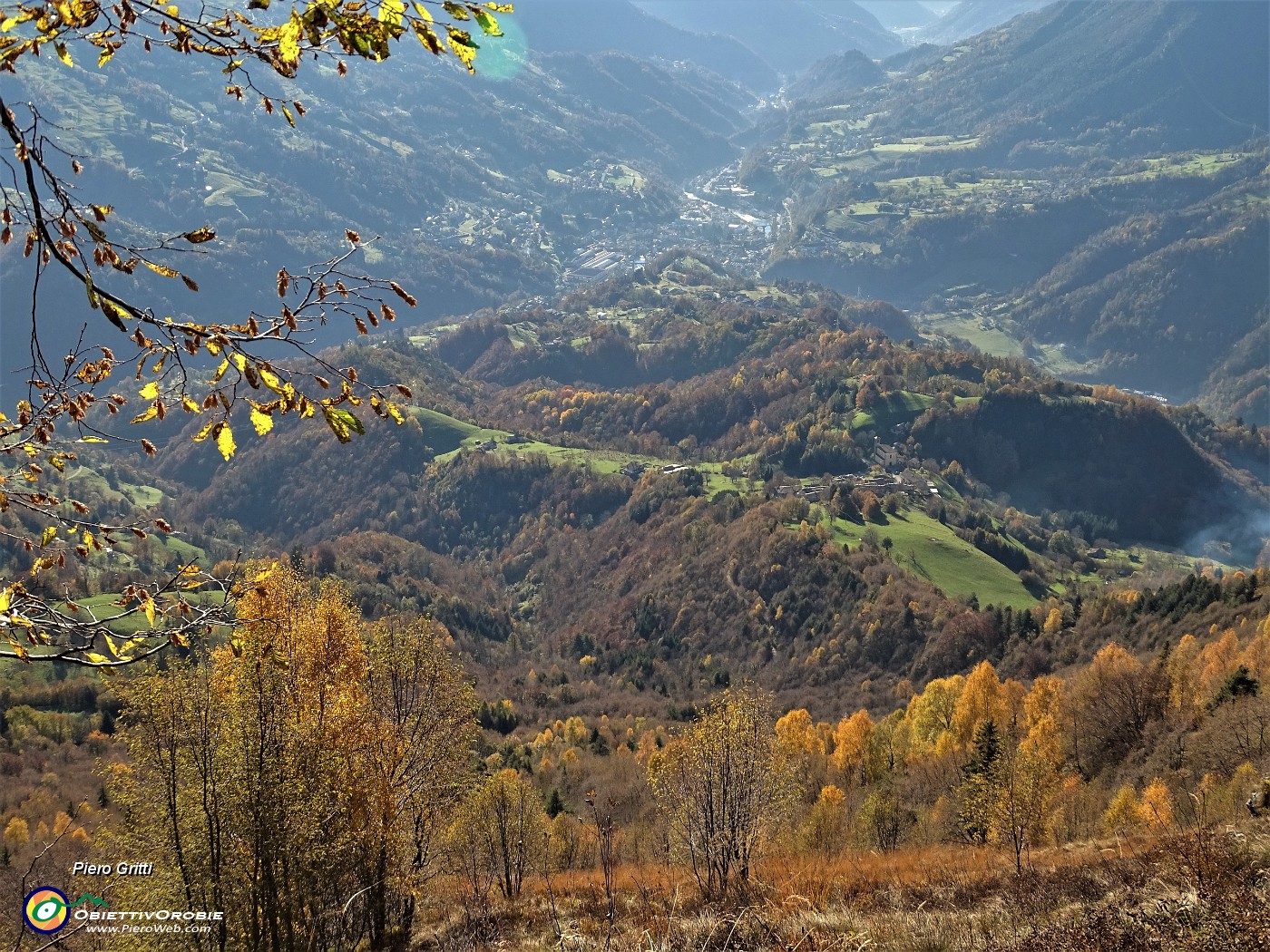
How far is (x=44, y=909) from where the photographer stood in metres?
14.7

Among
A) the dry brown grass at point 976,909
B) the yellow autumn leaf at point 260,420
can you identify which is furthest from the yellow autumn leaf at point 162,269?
the dry brown grass at point 976,909

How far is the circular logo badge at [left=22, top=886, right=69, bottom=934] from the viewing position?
14148mm

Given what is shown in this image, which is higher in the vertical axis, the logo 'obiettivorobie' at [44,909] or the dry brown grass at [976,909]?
the logo 'obiettivorobie' at [44,909]

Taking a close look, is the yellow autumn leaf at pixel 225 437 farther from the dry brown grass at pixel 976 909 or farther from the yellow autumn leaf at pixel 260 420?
the dry brown grass at pixel 976 909

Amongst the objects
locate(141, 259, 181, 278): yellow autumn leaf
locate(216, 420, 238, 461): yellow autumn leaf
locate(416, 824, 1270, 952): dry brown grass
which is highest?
locate(141, 259, 181, 278): yellow autumn leaf

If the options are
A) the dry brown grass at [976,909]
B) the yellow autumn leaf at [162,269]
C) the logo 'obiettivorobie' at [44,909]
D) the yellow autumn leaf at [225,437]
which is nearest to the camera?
the yellow autumn leaf at [162,269]

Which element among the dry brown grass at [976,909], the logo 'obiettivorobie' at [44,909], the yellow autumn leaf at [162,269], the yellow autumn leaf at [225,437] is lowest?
the dry brown grass at [976,909]

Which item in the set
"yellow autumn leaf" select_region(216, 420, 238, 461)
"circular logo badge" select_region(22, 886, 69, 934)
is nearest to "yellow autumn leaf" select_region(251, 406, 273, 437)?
"yellow autumn leaf" select_region(216, 420, 238, 461)

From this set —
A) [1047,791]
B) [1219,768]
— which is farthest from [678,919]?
[1219,768]

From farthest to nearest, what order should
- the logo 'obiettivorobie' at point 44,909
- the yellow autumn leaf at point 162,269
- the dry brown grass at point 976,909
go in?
the logo 'obiettivorobie' at point 44,909 < the dry brown grass at point 976,909 < the yellow autumn leaf at point 162,269

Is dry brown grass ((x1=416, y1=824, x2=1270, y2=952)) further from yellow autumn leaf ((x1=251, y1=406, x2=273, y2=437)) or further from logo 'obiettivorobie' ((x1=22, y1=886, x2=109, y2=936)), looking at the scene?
yellow autumn leaf ((x1=251, y1=406, x2=273, y2=437))

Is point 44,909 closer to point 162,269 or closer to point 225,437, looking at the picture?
point 225,437

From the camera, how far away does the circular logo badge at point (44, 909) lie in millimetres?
14148

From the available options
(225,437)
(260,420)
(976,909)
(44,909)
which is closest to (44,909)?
(44,909)
